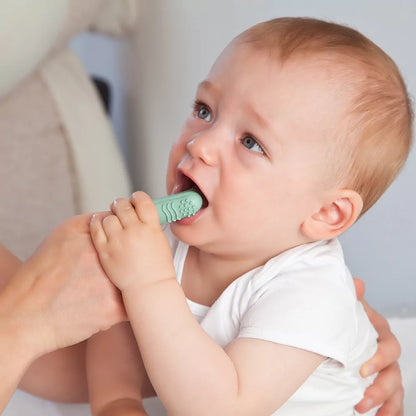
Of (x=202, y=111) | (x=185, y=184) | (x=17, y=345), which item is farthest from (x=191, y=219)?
(x=17, y=345)

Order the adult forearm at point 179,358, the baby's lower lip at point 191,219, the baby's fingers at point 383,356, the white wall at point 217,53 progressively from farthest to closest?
1. the white wall at point 217,53
2. the baby's fingers at point 383,356
3. the baby's lower lip at point 191,219
4. the adult forearm at point 179,358

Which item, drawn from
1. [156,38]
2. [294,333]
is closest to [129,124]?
[156,38]

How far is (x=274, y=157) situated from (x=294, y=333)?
0.22 m

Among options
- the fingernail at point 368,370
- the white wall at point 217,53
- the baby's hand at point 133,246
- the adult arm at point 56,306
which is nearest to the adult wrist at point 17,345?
the adult arm at point 56,306

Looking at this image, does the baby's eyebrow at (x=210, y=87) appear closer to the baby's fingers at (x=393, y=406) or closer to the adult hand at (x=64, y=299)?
the adult hand at (x=64, y=299)

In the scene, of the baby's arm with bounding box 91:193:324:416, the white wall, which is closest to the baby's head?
the baby's arm with bounding box 91:193:324:416

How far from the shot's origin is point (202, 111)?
2.87ft

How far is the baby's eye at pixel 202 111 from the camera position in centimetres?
87

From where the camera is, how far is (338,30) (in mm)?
838

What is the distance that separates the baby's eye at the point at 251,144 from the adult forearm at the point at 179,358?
0.70ft

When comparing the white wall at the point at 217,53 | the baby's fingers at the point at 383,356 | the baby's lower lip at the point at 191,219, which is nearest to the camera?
the baby's lower lip at the point at 191,219

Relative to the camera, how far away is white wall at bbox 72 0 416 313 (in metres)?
1.17

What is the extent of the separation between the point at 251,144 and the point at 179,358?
282 millimetres

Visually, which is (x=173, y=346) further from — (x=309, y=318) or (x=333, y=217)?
(x=333, y=217)
